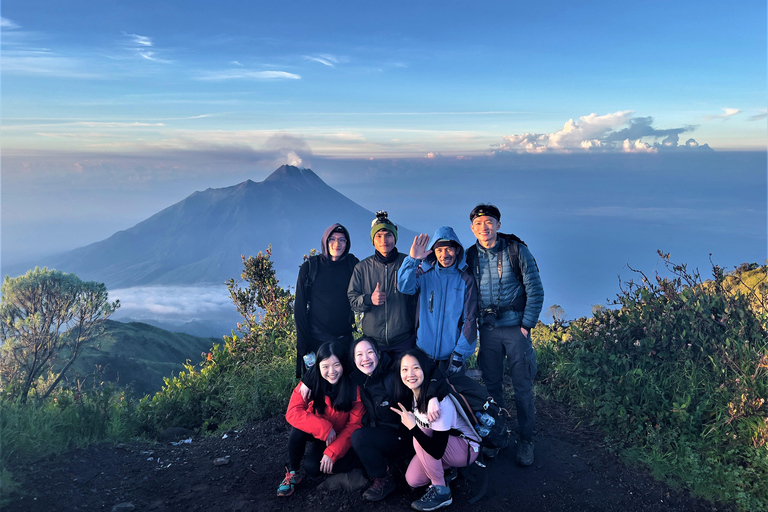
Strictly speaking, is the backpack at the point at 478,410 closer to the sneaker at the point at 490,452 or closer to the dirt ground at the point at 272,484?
the dirt ground at the point at 272,484

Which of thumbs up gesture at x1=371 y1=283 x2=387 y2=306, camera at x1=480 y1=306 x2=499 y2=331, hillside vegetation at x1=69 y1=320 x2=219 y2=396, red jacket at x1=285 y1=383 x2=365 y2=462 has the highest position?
thumbs up gesture at x1=371 y1=283 x2=387 y2=306

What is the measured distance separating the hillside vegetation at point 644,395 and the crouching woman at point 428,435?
2.13 metres

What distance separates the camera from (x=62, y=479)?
4703 mm

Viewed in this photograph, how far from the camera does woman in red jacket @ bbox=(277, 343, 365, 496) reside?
13.8ft

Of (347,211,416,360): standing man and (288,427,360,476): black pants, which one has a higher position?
(347,211,416,360): standing man

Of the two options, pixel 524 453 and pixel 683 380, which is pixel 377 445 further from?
pixel 683 380

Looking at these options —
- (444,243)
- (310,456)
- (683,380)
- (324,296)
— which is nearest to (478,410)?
(444,243)

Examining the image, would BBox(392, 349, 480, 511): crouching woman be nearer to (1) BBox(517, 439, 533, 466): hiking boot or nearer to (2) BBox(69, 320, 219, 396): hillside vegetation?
(1) BBox(517, 439, 533, 466): hiking boot

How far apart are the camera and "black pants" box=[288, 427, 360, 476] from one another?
1.67m

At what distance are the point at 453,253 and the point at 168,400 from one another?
5.06 metres

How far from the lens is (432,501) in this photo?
13.1 ft

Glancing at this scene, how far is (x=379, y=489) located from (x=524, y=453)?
1506mm

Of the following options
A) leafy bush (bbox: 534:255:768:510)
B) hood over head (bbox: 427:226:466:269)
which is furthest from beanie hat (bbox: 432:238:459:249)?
leafy bush (bbox: 534:255:768:510)

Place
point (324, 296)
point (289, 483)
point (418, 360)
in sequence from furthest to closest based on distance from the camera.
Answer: point (324, 296) → point (289, 483) → point (418, 360)
